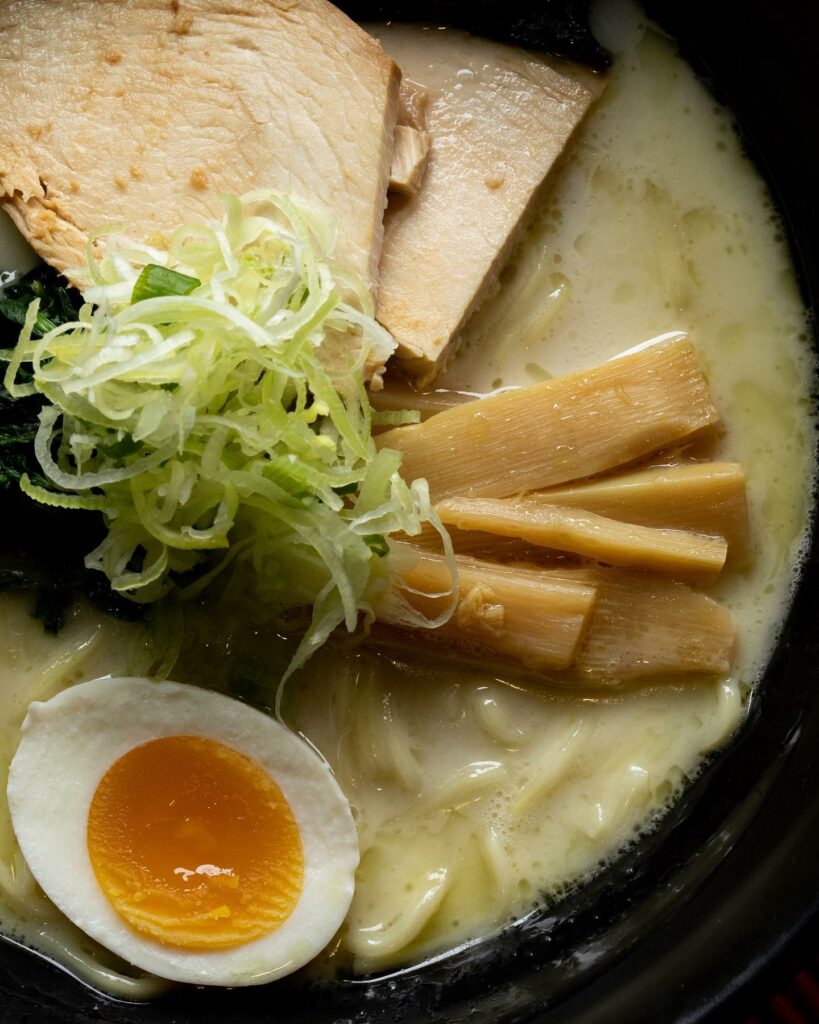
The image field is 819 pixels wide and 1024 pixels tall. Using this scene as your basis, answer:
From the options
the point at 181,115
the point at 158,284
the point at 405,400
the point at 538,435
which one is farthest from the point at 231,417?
the point at 181,115

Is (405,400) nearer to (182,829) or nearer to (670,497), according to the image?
(670,497)

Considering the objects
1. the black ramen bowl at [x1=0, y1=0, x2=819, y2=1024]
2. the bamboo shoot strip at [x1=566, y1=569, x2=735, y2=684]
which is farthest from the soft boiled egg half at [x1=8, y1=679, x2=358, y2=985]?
the bamboo shoot strip at [x1=566, y1=569, x2=735, y2=684]

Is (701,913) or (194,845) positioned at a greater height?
(701,913)

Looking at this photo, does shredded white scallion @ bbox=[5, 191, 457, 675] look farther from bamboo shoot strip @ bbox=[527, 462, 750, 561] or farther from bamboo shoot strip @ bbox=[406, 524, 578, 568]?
bamboo shoot strip @ bbox=[527, 462, 750, 561]

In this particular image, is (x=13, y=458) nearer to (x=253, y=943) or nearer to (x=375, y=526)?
(x=375, y=526)

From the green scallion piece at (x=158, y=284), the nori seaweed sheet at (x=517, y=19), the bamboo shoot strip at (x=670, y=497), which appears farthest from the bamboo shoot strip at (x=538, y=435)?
the nori seaweed sheet at (x=517, y=19)

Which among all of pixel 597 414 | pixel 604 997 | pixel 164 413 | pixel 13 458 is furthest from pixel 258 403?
pixel 604 997
